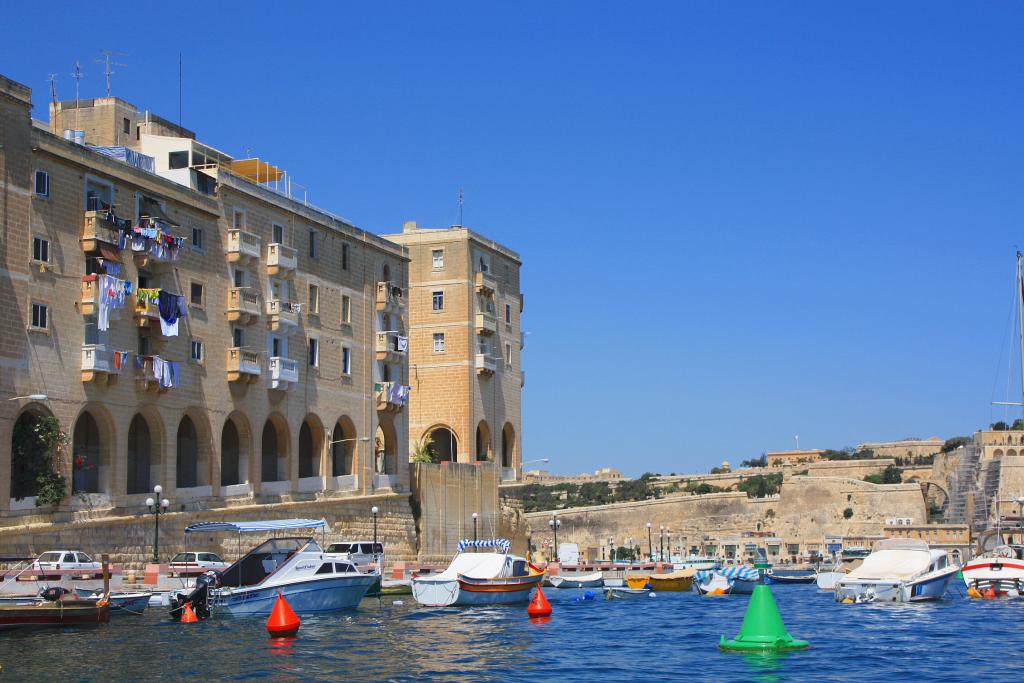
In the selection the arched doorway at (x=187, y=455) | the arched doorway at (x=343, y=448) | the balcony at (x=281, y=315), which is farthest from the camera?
the arched doorway at (x=343, y=448)

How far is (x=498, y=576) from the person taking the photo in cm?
4441

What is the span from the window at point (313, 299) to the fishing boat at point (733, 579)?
20.1 metres

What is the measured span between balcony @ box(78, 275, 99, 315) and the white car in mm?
7754

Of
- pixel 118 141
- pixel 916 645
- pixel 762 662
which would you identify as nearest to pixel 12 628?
pixel 762 662

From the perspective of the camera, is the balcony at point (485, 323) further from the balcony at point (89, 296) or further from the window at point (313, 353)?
the balcony at point (89, 296)

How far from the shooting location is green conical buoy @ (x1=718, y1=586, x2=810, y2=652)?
1204 inches

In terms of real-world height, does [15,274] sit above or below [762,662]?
above

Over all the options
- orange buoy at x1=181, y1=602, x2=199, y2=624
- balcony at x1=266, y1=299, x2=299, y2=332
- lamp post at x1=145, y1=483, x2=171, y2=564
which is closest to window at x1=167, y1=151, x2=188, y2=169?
balcony at x1=266, y1=299, x2=299, y2=332

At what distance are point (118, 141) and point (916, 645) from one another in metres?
38.2

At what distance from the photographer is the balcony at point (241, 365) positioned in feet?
164

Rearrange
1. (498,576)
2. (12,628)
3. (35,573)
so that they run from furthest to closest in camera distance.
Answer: (498,576)
(35,573)
(12,628)

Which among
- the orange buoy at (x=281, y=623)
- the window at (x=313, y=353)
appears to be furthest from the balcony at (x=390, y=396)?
the orange buoy at (x=281, y=623)

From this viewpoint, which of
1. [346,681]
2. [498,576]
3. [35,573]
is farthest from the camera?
[498,576]

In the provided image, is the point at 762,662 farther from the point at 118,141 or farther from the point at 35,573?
the point at 118,141
